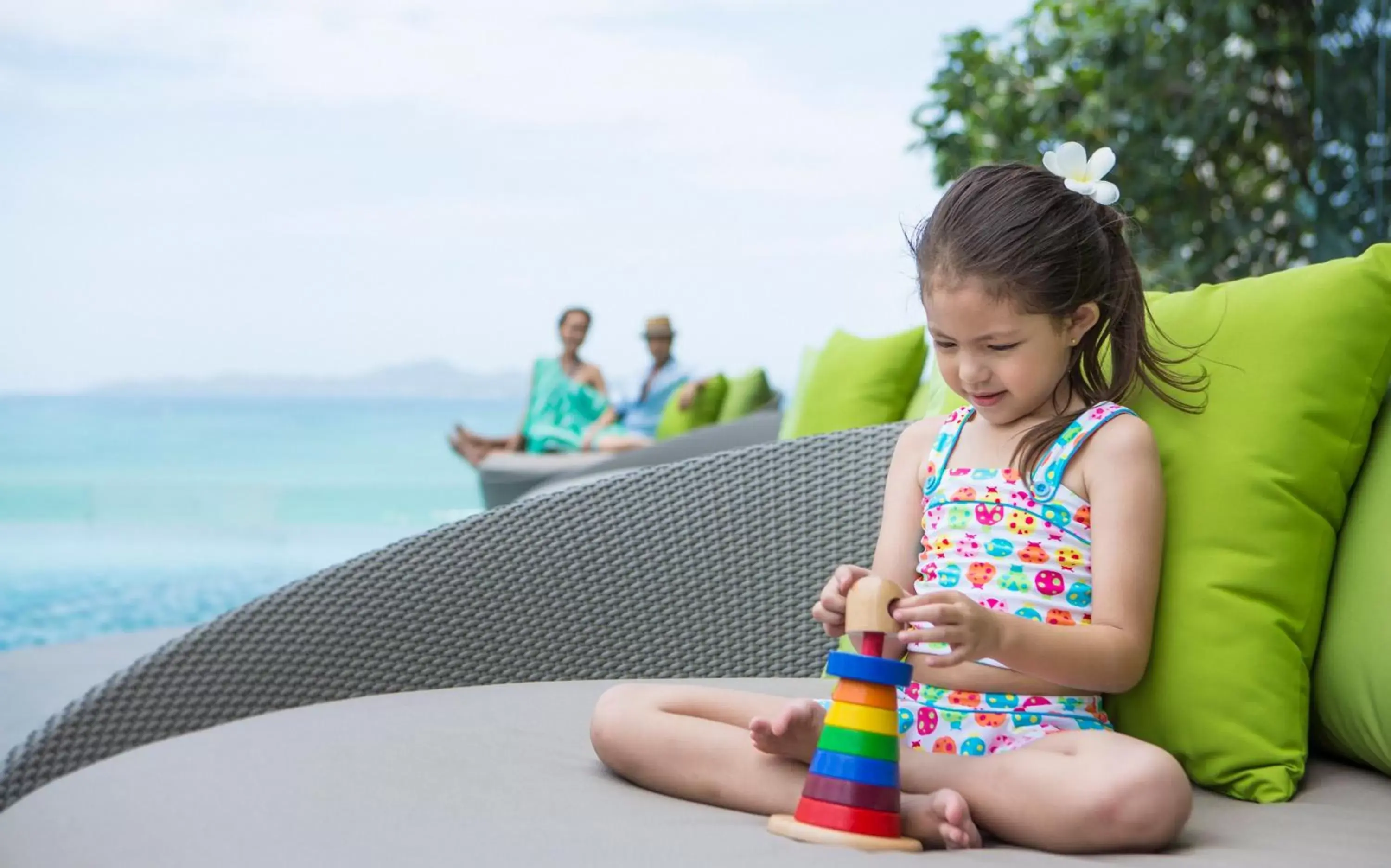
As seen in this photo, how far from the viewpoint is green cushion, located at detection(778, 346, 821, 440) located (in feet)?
10.8

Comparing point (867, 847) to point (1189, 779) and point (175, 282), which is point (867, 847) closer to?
point (1189, 779)

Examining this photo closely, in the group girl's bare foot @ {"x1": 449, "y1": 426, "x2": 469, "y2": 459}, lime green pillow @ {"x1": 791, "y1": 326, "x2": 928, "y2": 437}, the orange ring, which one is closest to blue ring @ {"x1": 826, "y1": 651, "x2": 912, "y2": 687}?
the orange ring

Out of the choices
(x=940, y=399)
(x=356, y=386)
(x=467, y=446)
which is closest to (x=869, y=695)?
(x=940, y=399)

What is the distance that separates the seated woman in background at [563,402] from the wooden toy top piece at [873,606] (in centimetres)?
514

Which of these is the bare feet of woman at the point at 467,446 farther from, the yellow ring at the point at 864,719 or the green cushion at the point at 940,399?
the yellow ring at the point at 864,719

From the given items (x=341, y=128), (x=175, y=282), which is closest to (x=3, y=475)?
(x=175, y=282)

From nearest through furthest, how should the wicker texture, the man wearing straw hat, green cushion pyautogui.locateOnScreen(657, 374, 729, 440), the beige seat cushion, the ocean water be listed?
the beige seat cushion < the wicker texture < green cushion pyautogui.locateOnScreen(657, 374, 729, 440) < the man wearing straw hat < the ocean water

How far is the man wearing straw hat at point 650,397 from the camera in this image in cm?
611

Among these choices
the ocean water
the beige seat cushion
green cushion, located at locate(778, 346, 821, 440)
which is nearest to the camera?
the beige seat cushion

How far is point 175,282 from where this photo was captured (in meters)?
19.7

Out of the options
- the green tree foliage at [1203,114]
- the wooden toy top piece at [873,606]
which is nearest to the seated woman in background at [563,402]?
the green tree foliage at [1203,114]

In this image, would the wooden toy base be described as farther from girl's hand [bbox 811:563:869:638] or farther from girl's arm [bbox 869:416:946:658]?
girl's arm [bbox 869:416:946:658]

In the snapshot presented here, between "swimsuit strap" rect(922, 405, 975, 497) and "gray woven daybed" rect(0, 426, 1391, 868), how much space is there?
0.80 feet

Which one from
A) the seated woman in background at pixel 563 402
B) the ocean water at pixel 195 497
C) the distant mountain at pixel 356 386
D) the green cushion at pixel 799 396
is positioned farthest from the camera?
the distant mountain at pixel 356 386
